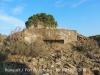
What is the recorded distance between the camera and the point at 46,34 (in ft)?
38.0

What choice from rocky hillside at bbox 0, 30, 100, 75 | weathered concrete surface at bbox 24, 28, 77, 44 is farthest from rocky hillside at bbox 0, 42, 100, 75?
weathered concrete surface at bbox 24, 28, 77, 44

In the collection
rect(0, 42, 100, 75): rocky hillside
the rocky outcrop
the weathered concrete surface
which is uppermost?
the weathered concrete surface

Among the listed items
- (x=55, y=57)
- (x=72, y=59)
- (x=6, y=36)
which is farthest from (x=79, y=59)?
(x=6, y=36)

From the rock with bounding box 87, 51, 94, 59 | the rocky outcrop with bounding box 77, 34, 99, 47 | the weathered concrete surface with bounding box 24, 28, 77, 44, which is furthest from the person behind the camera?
the rocky outcrop with bounding box 77, 34, 99, 47

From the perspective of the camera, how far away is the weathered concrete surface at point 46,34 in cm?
1127

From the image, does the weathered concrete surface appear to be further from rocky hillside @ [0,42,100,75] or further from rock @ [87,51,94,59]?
rock @ [87,51,94,59]

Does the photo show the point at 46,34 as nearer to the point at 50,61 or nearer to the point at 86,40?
the point at 86,40

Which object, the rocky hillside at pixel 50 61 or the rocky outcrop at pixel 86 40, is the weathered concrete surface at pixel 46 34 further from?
the rocky outcrop at pixel 86 40

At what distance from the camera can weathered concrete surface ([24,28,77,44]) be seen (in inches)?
444

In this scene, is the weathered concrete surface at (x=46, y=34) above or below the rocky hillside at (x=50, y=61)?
above

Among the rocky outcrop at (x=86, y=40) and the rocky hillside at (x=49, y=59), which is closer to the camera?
the rocky hillside at (x=49, y=59)

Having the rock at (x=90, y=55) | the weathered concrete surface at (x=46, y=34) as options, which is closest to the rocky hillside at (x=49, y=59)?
the rock at (x=90, y=55)

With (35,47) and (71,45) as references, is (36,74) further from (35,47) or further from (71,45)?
(71,45)

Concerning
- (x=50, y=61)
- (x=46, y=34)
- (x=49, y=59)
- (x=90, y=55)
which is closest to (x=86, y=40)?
(x=90, y=55)
